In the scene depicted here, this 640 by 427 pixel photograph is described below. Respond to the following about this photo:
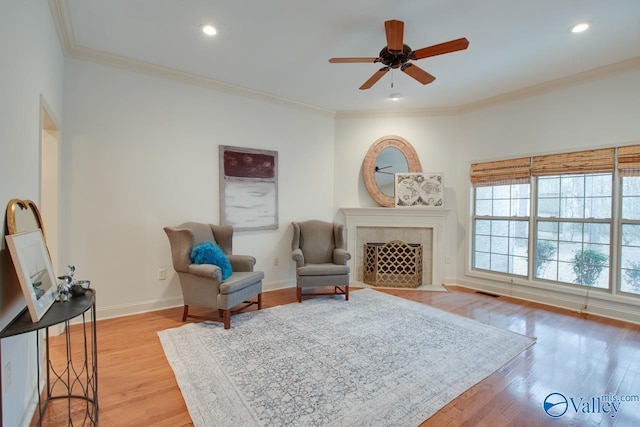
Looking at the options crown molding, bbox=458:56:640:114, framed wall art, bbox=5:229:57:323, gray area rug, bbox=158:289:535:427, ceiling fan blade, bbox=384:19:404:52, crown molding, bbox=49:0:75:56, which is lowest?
gray area rug, bbox=158:289:535:427

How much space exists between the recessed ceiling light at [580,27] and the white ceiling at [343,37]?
0.06 metres

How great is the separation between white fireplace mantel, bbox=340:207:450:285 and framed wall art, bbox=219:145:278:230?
1.33 m

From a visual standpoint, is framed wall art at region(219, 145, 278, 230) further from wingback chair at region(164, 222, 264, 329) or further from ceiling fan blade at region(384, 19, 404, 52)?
ceiling fan blade at region(384, 19, 404, 52)

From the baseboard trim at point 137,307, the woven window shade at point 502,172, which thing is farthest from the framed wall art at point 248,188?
the woven window shade at point 502,172

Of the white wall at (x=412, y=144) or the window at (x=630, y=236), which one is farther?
the white wall at (x=412, y=144)

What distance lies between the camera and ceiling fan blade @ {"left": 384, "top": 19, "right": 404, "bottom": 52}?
2275 mm

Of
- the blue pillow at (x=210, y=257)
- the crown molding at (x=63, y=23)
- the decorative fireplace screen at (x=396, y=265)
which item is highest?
the crown molding at (x=63, y=23)

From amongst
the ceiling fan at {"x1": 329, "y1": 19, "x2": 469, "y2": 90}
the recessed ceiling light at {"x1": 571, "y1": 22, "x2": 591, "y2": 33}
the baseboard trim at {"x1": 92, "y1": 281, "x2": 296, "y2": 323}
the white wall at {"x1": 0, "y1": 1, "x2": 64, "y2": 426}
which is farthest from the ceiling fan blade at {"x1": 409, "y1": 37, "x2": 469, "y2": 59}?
the baseboard trim at {"x1": 92, "y1": 281, "x2": 296, "y2": 323}

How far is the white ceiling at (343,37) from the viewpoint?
2.39m

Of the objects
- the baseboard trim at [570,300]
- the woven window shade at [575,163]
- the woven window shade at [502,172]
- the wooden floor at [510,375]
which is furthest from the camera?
the woven window shade at [502,172]

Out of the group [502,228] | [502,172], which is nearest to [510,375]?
[502,228]

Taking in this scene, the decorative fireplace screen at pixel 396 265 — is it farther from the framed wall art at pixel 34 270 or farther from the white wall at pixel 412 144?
the framed wall art at pixel 34 270

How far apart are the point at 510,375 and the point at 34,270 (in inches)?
123

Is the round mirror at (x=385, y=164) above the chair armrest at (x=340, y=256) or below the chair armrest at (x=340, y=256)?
above
